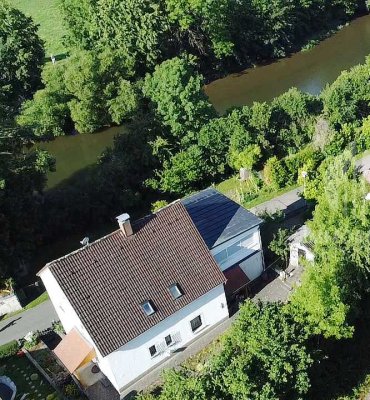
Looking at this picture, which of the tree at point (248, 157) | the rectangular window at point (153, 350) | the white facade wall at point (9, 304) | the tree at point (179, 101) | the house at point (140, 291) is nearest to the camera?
the house at point (140, 291)

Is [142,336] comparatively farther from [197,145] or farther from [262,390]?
[197,145]

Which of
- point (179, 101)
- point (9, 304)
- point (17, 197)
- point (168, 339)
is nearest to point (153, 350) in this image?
point (168, 339)

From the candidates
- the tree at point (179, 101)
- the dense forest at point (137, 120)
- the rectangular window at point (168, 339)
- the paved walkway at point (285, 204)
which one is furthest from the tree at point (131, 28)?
the rectangular window at point (168, 339)

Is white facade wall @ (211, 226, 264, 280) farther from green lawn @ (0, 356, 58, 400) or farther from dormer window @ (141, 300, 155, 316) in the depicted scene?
green lawn @ (0, 356, 58, 400)

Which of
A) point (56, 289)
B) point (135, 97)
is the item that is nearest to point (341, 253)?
point (56, 289)

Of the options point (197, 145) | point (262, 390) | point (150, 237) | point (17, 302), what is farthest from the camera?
point (197, 145)

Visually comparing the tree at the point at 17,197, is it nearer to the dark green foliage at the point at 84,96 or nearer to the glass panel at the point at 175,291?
the glass panel at the point at 175,291
